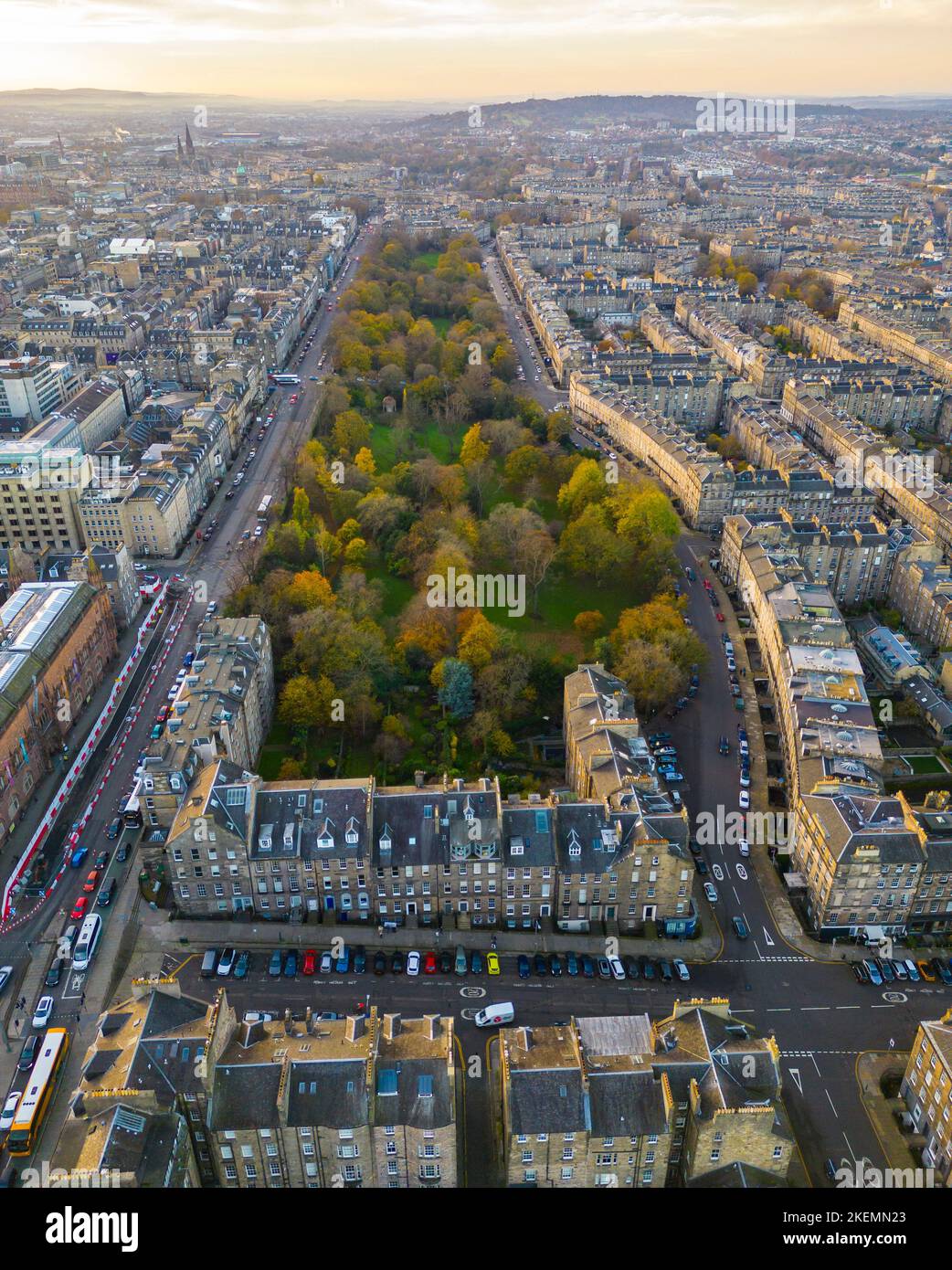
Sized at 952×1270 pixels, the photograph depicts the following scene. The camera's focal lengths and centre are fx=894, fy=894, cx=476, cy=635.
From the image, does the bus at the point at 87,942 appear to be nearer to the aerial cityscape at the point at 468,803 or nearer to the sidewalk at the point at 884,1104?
the aerial cityscape at the point at 468,803

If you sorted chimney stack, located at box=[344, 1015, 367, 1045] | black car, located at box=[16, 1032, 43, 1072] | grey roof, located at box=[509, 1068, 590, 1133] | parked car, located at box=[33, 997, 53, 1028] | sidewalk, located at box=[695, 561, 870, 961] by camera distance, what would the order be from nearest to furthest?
grey roof, located at box=[509, 1068, 590, 1133], chimney stack, located at box=[344, 1015, 367, 1045], black car, located at box=[16, 1032, 43, 1072], parked car, located at box=[33, 997, 53, 1028], sidewalk, located at box=[695, 561, 870, 961]

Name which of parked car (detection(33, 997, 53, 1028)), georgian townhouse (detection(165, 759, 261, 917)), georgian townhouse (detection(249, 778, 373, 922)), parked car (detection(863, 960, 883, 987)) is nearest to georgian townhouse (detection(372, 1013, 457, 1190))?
georgian townhouse (detection(249, 778, 373, 922))

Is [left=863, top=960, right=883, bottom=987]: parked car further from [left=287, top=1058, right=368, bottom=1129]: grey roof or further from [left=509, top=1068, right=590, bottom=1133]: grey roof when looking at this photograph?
[left=287, top=1058, right=368, bottom=1129]: grey roof

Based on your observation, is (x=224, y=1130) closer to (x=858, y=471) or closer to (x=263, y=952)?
(x=263, y=952)
